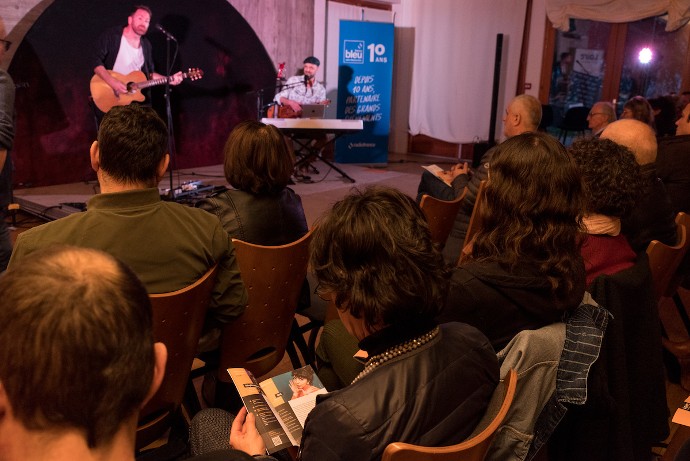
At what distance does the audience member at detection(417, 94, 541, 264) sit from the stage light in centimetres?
575

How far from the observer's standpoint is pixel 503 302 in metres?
1.50

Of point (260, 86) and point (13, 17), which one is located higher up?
point (13, 17)

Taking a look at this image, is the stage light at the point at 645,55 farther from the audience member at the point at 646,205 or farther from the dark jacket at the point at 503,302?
the dark jacket at the point at 503,302

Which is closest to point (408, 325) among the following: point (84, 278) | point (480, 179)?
point (84, 278)

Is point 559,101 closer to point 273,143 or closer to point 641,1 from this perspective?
point 641,1

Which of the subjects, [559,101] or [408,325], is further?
[559,101]

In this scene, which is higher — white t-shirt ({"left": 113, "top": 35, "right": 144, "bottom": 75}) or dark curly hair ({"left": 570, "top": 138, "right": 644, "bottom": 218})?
white t-shirt ({"left": 113, "top": 35, "right": 144, "bottom": 75})

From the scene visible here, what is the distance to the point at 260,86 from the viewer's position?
8.37 m

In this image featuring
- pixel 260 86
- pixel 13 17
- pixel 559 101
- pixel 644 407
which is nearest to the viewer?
pixel 644 407

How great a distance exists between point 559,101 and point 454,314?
843 centimetres

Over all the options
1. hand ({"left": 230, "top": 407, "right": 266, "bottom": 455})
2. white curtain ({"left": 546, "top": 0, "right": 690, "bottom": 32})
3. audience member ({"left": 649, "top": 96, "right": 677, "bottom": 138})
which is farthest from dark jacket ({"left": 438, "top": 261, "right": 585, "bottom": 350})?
white curtain ({"left": 546, "top": 0, "right": 690, "bottom": 32})

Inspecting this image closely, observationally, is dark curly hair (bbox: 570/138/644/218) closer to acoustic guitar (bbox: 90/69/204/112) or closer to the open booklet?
the open booklet

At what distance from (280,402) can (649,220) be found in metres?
1.84

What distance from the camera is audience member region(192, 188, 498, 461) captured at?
3.28ft
